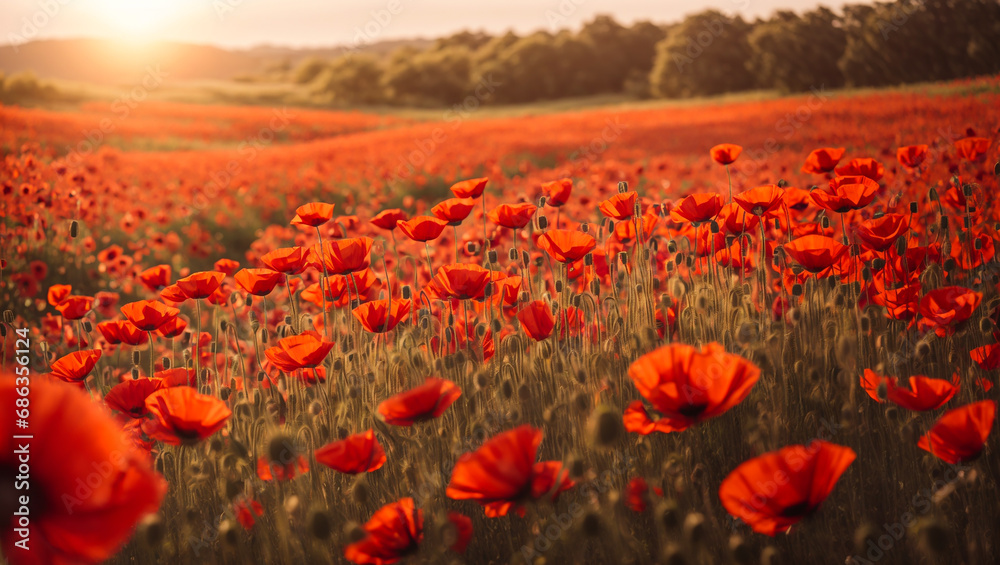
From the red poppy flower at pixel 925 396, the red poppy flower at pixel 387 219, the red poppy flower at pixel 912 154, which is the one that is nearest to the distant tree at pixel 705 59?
the red poppy flower at pixel 912 154

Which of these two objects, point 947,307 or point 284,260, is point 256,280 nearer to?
point 284,260

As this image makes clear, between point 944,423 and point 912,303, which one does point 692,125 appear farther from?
point 944,423

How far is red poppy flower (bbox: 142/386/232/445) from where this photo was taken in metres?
1.41

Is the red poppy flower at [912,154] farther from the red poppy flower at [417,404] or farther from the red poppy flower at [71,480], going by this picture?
the red poppy flower at [71,480]

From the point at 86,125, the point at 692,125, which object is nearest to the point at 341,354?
the point at 692,125

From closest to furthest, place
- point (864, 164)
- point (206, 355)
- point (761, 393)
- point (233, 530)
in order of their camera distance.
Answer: point (233, 530) < point (761, 393) < point (864, 164) < point (206, 355)

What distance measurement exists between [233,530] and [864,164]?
2.29 m

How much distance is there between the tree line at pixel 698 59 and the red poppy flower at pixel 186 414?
20.1 feet

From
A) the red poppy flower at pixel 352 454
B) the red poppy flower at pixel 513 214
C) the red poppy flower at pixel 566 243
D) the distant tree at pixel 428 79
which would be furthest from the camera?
the distant tree at pixel 428 79

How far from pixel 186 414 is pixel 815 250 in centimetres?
163

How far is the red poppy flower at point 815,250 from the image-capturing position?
74.1 inches

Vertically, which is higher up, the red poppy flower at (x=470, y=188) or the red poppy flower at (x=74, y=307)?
the red poppy flower at (x=470, y=188)

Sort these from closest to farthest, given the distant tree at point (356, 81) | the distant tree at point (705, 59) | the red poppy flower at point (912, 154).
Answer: the red poppy flower at point (912, 154) < the distant tree at point (705, 59) < the distant tree at point (356, 81)

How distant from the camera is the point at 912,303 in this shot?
79.9 inches
